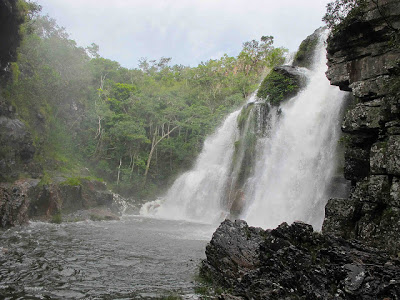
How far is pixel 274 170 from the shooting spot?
22.0 meters

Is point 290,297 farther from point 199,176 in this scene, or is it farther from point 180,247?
point 199,176

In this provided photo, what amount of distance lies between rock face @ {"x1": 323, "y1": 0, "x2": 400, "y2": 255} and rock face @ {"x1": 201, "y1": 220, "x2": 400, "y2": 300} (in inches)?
96.1

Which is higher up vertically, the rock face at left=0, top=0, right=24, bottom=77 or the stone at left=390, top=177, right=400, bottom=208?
the rock face at left=0, top=0, right=24, bottom=77

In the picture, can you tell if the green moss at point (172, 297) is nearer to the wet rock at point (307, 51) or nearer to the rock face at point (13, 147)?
the rock face at point (13, 147)

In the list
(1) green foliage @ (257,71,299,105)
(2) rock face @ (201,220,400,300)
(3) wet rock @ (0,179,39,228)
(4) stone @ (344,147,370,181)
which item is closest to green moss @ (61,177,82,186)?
(3) wet rock @ (0,179,39,228)

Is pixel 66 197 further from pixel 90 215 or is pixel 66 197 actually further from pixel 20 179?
pixel 20 179

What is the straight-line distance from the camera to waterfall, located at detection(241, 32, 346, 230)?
1778 cm

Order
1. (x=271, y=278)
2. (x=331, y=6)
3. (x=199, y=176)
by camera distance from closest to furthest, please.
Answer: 1. (x=271, y=278)
2. (x=331, y=6)
3. (x=199, y=176)

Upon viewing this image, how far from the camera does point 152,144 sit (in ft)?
117

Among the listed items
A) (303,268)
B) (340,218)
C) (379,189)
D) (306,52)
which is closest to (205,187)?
(306,52)

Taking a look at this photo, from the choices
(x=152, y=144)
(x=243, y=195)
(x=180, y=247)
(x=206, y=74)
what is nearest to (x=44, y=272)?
(x=180, y=247)

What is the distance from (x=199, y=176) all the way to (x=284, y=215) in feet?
42.4

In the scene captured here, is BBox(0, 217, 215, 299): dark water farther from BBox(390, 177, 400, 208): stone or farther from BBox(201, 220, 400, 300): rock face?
BBox(390, 177, 400, 208): stone

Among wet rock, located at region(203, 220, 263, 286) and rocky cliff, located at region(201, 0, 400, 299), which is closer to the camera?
rocky cliff, located at region(201, 0, 400, 299)
